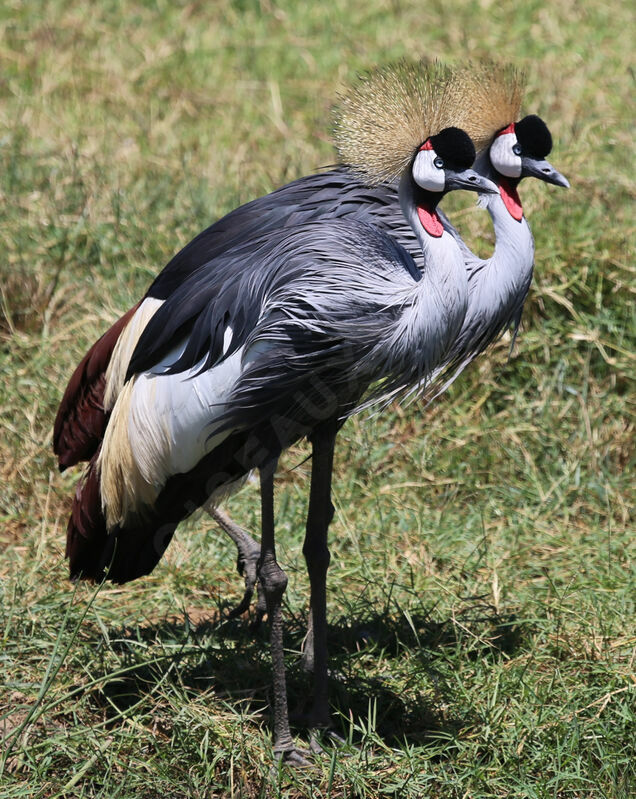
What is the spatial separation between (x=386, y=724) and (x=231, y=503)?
0.94m

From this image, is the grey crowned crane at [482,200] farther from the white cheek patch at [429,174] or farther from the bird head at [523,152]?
the white cheek patch at [429,174]

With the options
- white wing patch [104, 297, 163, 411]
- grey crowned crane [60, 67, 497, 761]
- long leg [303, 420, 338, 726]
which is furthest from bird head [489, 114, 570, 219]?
white wing patch [104, 297, 163, 411]

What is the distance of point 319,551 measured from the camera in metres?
2.40

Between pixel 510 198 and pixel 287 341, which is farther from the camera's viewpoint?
pixel 510 198

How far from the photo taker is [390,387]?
2.15 metres

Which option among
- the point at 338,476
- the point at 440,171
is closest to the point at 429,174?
the point at 440,171

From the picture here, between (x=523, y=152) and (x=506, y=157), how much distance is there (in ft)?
0.13

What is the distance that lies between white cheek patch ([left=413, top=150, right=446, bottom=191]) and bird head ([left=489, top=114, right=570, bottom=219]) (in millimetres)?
285

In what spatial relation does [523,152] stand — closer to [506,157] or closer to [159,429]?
[506,157]

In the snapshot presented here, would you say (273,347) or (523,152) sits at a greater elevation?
(523,152)

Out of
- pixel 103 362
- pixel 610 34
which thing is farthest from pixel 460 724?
pixel 610 34

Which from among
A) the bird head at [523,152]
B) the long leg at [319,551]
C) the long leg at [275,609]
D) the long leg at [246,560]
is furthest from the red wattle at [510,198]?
the long leg at [246,560]

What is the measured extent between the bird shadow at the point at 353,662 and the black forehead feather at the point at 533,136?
1.05 metres

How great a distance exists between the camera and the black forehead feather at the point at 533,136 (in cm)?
232
